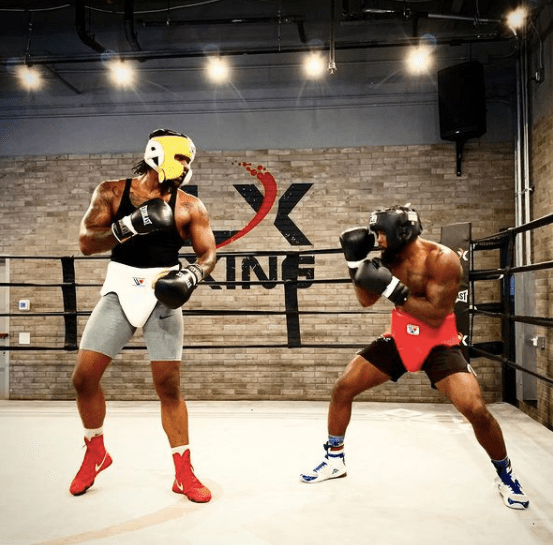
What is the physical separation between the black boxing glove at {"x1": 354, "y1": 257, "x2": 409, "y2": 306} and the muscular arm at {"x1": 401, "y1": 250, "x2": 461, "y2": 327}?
0.10 metres

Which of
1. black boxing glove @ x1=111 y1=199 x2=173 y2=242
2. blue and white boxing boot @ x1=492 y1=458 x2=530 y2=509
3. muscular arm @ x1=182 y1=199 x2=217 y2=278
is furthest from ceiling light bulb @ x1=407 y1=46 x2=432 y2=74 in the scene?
blue and white boxing boot @ x1=492 y1=458 x2=530 y2=509

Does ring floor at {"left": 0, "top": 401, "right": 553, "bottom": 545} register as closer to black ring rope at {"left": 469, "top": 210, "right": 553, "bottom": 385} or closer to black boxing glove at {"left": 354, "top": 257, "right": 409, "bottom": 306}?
black ring rope at {"left": 469, "top": 210, "right": 553, "bottom": 385}

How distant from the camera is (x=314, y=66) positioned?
16.2 feet

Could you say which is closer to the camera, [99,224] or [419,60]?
[99,224]

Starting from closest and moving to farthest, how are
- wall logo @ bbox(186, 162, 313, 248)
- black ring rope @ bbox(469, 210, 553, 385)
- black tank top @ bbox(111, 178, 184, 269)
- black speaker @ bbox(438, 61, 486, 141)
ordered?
black tank top @ bbox(111, 178, 184, 269) → black ring rope @ bbox(469, 210, 553, 385) → black speaker @ bbox(438, 61, 486, 141) → wall logo @ bbox(186, 162, 313, 248)

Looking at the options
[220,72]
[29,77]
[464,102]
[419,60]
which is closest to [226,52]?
[220,72]

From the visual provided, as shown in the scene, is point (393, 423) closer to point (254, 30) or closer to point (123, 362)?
point (123, 362)

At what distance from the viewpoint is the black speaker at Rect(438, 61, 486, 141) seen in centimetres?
485

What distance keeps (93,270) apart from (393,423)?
3287 mm

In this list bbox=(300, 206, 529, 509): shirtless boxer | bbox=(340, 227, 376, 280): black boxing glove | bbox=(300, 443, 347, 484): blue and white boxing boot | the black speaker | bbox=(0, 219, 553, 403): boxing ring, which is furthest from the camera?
the black speaker

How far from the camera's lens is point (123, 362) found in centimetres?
539

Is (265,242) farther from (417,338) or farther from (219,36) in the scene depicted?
(417,338)

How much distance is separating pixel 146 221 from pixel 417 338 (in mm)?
1306

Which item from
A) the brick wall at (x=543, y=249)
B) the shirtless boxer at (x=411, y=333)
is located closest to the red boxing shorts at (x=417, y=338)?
the shirtless boxer at (x=411, y=333)
